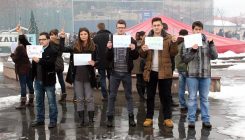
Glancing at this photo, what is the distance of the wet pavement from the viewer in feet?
22.9

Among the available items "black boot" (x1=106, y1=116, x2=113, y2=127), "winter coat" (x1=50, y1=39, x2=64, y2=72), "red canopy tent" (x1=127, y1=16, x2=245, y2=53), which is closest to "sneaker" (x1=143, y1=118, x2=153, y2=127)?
"black boot" (x1=106, y1=116, x2=113, y2=127)

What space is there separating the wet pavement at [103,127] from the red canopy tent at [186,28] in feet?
36.4

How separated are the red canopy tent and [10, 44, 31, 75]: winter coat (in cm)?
1167

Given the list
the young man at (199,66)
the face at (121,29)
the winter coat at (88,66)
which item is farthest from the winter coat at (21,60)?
the young man at (199,66)

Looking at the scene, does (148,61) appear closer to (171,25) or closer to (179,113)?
(179,113)

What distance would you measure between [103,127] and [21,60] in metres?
3.05

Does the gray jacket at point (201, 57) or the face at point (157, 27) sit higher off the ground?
the face at point (157, 27)

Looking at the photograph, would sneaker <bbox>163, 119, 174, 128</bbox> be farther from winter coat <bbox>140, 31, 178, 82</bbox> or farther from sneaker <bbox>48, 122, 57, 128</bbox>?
sneaker <bbox>48, 122, 57, 128</bbox>

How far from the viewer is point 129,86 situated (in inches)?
301

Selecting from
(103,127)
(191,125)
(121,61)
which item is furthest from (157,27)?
(103,127)

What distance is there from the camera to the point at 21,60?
9.49 metres

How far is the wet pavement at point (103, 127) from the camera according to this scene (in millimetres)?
6969

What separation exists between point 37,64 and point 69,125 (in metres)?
1.34

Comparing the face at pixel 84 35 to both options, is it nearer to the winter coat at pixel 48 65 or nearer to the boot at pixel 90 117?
the winter coat at pixel 48 65
